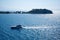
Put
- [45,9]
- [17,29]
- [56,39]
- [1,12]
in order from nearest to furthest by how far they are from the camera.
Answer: [56,39] < [17,29] < [45,9] < [1,12]

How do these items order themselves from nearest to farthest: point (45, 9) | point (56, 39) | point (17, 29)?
point (56, 39) → point (17, 29) → point (45, 9)

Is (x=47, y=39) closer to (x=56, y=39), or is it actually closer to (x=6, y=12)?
(x=56, y=39)

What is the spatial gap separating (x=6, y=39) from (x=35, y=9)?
400ft

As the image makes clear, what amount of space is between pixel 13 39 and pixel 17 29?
Answer: 13700 mm

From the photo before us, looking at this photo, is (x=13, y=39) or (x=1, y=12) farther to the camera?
(x=1, y=12)

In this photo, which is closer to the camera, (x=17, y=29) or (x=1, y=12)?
(x=17, y=29)

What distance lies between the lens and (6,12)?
7682 inches

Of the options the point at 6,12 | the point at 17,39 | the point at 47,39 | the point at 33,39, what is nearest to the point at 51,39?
the point at 47,39

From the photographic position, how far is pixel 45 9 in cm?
14988

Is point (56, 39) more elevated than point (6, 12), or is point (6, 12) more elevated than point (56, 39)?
point (56, 39)

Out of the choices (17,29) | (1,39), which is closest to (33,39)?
(1,39)

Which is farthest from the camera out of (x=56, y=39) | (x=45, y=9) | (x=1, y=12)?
(x=1, y=12)

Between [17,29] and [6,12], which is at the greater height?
[17,29]

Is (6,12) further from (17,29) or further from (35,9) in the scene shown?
(17,29)
